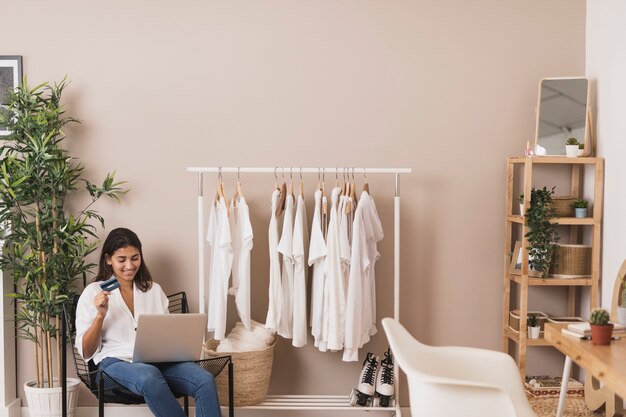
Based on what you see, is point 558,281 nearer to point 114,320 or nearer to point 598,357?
point 598,357

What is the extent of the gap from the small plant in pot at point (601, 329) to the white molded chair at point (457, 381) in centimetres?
36

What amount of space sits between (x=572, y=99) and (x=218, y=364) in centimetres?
245

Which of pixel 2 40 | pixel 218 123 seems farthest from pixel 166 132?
pixel 2 40

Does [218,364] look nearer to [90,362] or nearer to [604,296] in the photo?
[90,362]

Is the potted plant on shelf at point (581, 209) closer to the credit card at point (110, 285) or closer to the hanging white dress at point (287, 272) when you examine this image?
the hanging white dress at point (287, 272)

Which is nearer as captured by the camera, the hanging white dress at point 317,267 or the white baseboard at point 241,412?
the hanging white dress at point 317,267

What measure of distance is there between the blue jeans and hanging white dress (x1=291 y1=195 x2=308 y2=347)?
0.57 meters

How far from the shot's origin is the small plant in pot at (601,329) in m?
2.88

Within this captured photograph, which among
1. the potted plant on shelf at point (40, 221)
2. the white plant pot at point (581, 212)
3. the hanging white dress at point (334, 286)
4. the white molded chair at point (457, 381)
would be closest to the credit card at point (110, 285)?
the potted plant on shelf at point (40, 221)

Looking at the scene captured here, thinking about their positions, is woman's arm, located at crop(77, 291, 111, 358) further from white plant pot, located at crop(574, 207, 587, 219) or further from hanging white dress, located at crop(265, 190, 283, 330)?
white plant pot, located at crop(574, 207, 587, 219)

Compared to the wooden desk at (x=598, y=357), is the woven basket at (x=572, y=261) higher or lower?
higher

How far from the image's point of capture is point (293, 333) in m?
4.12

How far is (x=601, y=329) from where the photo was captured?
2.88m

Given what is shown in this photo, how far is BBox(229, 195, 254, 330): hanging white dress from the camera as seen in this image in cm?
408
